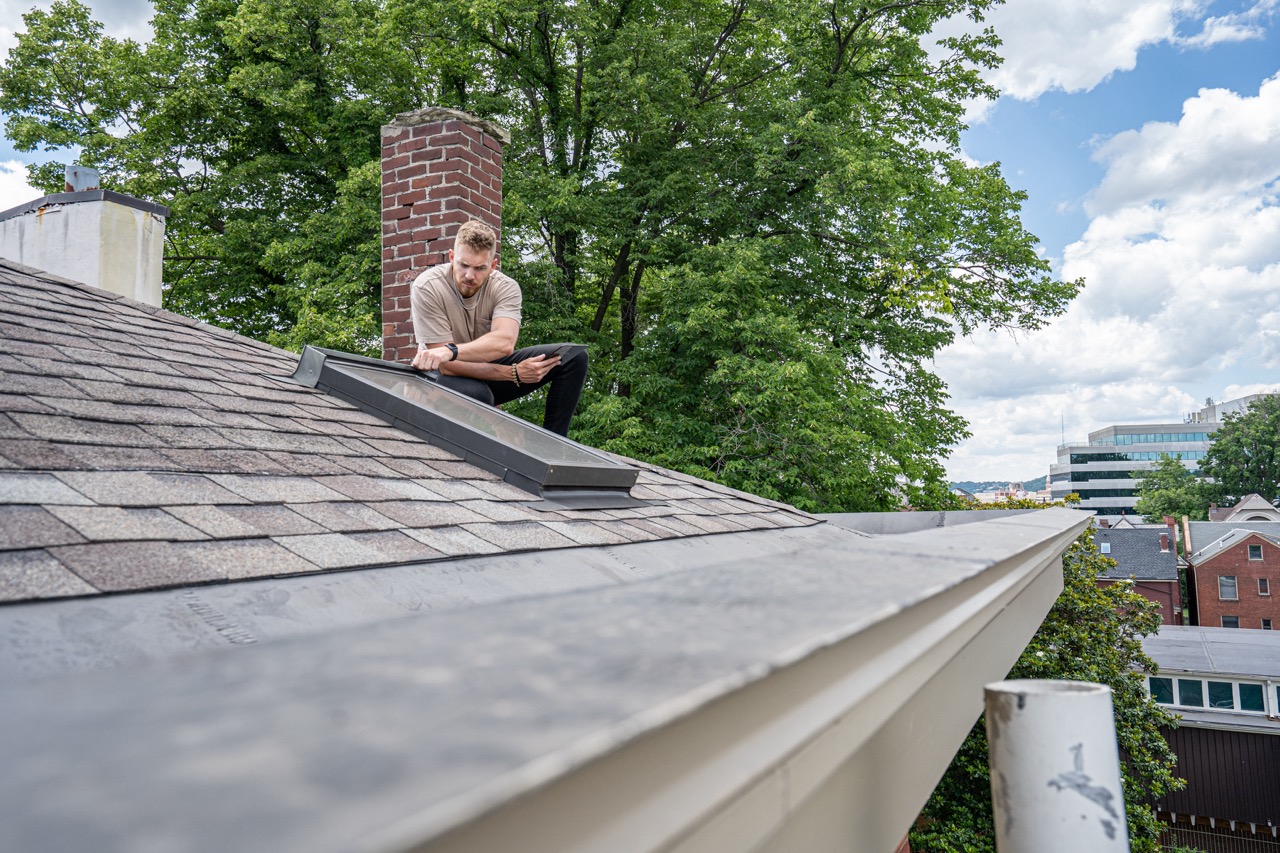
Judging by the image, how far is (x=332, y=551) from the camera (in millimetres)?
1911

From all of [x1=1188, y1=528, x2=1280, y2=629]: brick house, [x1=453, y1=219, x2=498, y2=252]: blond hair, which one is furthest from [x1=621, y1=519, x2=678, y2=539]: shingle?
[x1=1188, y1=528, x2=1280, y2=629]: brick house

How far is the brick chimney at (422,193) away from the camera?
5.94 m

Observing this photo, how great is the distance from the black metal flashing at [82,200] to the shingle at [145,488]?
5495 mm

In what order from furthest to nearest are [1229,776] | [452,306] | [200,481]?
[1229,776], [452,306], [200,481]

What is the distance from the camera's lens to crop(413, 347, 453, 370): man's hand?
4.23 meters

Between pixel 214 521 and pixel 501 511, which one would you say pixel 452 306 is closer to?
pixel 501 511

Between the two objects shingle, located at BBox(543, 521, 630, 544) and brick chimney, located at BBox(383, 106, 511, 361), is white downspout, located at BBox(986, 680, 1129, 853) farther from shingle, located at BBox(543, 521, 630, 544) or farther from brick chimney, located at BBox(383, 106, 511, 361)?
brick chimney, located at BBox(383, 106, 511, 361)

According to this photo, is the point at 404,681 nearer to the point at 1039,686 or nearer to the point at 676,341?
the point at 1039,686

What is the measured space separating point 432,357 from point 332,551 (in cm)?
247

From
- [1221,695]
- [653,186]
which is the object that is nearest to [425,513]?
[653,186]

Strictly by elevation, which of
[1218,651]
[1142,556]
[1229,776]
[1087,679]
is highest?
[1142,556]

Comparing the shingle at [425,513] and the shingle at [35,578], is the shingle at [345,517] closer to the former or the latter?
the shingle at [425,513]

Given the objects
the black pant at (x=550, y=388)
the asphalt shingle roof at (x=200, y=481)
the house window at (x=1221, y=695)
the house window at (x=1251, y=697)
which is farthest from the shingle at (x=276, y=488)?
the house window at (x=1221, y=695)

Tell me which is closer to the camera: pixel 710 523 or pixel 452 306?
pixel 710 523
